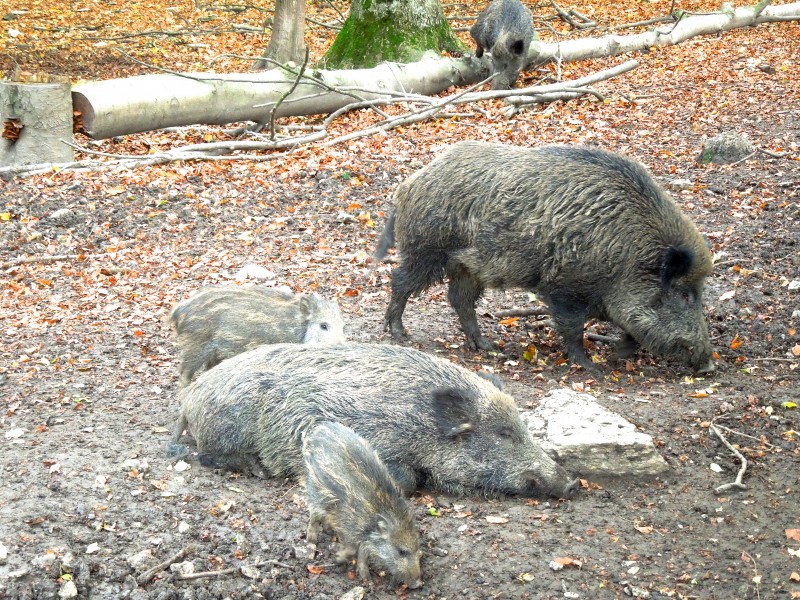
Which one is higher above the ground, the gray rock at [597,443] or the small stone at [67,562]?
the gray rock at [597,443]

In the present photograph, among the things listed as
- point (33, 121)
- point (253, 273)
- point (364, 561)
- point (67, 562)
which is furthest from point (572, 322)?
point (33, 121)

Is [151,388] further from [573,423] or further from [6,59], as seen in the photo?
[6,59]

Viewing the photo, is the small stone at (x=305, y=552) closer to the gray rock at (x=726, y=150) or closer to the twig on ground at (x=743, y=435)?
the twig on ground at (x=743, y=435)

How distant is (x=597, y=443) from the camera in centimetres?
496

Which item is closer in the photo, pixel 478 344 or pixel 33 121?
pixel 478 344

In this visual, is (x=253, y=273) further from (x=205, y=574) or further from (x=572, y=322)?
(x=205, y=574)

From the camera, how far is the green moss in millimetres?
14391

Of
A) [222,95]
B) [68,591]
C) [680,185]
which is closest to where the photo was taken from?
[68,591]

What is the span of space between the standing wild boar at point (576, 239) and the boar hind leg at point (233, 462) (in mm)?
2458

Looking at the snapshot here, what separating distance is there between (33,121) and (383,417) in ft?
24.3

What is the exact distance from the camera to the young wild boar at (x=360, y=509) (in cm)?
416

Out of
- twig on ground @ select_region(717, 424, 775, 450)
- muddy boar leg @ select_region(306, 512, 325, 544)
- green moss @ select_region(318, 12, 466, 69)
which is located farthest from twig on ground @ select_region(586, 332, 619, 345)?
green moss @ select_region(318, 12, 466, 69)

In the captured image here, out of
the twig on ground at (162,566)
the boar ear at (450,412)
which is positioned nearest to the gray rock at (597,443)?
the boar ear at (450,412)

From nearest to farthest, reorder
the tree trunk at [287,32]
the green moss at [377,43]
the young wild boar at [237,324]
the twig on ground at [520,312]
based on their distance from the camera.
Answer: the young wild boar at [237,324]
the twig on ground at [520,312]
the green moss at [377,43]
the tree trunk at [287,32]
